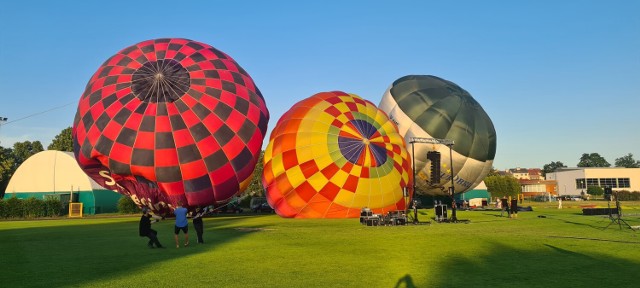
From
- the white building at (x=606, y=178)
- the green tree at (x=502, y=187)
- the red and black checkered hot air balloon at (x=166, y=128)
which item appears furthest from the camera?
the white building at (x=606, y=178)

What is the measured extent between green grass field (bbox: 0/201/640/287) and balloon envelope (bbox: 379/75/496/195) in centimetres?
1658

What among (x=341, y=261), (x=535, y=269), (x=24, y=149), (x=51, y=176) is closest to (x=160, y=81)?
(x=341, y=261)

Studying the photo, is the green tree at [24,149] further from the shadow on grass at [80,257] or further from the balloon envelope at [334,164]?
the shadow on grass at [80,257]

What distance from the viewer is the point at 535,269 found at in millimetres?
9516

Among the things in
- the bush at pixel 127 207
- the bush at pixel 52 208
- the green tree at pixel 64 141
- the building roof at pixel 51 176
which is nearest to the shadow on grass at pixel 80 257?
the bush at pixel 127 207

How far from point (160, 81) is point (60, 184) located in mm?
31262

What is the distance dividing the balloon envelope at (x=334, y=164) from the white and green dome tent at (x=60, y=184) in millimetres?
26777

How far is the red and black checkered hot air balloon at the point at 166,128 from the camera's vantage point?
22.8 metres

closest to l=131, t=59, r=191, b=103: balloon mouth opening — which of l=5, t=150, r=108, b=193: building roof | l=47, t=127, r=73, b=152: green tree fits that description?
l=5, t=150, r=108, b=193: building roof

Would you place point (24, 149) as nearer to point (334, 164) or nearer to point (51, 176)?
point (51, 176)

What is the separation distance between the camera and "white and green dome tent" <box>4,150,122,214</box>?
4659 cm

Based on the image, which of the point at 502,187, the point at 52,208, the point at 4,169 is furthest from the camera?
the point at 502,187

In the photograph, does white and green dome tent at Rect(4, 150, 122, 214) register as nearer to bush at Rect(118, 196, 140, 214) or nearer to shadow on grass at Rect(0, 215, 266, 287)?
bush at Rect(118, 196, 140, 214)

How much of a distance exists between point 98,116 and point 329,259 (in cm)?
1700
